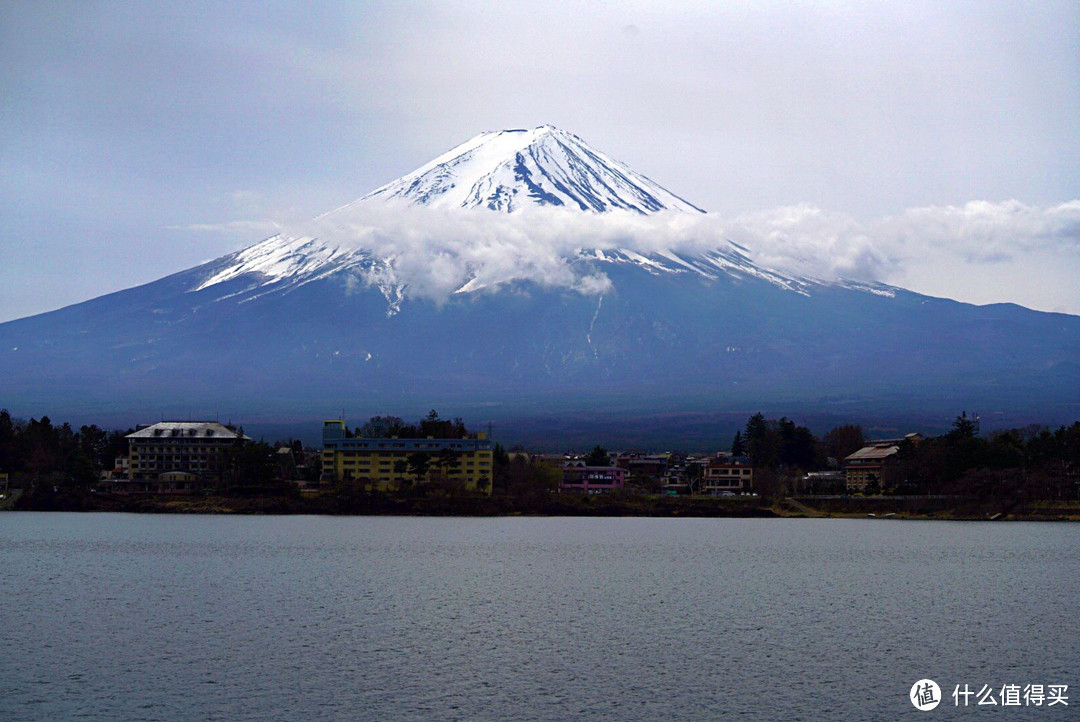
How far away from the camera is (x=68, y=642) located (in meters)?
28.7

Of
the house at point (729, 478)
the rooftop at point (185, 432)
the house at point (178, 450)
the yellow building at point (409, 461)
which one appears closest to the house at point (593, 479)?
the house at point (729, 478)

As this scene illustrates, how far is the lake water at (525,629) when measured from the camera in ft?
76.8

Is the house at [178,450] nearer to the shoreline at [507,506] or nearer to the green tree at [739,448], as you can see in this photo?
the shoreline at [507,506]

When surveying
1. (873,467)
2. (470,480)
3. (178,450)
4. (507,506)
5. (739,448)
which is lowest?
(507,506)

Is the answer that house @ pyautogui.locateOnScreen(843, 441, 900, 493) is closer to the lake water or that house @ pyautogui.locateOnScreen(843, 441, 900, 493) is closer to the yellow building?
the yellow building

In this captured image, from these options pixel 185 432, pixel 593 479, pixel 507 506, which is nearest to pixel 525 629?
pixel 507 506

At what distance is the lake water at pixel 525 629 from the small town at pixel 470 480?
75.1 feet

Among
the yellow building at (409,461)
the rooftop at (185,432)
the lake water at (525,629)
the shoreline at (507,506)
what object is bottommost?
the lake water at (525,629)

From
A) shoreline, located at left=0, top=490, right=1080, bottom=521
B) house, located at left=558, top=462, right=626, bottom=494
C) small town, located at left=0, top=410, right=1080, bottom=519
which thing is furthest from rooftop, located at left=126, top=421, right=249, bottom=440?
Result: house, located at left=558, top=462, right=626, bottom=494

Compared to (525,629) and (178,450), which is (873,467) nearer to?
(178,450)

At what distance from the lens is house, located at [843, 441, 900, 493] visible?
8719cm

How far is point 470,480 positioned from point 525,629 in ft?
171

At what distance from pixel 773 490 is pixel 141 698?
225 feet

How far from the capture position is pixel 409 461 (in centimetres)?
8162
